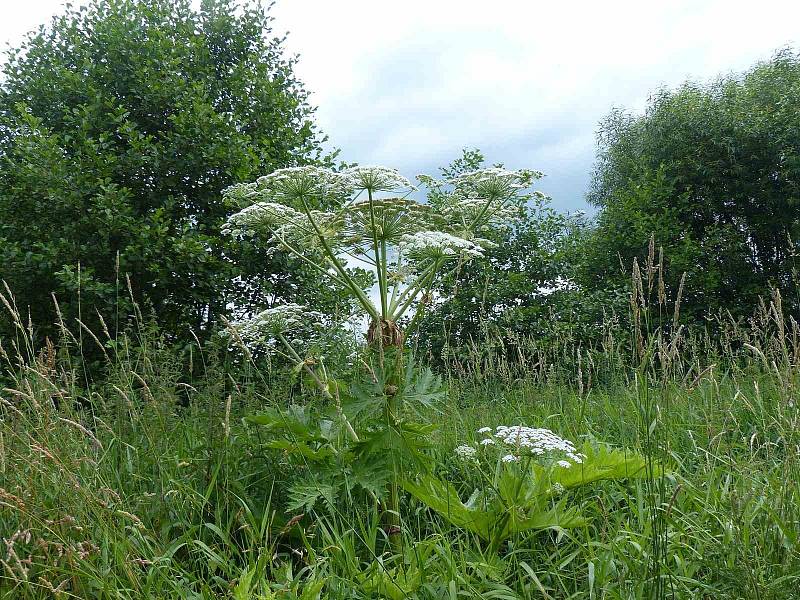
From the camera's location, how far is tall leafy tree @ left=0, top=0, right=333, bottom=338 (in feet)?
21.6

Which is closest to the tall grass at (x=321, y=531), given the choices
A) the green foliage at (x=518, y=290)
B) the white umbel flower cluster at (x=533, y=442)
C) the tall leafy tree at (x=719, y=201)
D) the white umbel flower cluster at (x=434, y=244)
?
the white umbel flower cluster at (x=533, y=442)

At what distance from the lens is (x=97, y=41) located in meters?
7.46

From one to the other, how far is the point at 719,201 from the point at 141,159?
11.3m

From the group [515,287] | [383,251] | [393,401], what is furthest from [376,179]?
[515,287]

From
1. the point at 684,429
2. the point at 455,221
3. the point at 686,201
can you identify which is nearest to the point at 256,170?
the point at 455,221

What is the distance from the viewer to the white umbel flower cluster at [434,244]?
2.93 meters

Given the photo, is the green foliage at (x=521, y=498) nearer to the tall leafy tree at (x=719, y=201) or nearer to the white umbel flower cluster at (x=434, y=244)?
the white umbel flower cluster at (x=434, y=244)

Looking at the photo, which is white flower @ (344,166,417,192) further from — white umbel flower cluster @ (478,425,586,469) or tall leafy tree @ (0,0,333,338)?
tall leafy tree @ (0,0,333,338)

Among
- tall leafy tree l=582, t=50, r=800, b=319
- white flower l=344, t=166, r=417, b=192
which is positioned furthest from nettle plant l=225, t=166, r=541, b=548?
tall leafy tree l=582, t=50, r=800, b=319

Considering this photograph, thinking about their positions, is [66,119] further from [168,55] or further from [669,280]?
[669,280]

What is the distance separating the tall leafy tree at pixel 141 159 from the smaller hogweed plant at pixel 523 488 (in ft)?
14.5

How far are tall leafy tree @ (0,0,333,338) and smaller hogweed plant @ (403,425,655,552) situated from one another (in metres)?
4.42

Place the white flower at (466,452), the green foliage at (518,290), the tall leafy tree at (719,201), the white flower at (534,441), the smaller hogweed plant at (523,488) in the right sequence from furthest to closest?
the tall leafy tree at (719,201) < the green foliage at (518,290) < the white flower at (466,452) < the smaller hogweed plant at (523,488) < the white flower at (534,441)

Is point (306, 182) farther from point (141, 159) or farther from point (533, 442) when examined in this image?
point (141, 159)
